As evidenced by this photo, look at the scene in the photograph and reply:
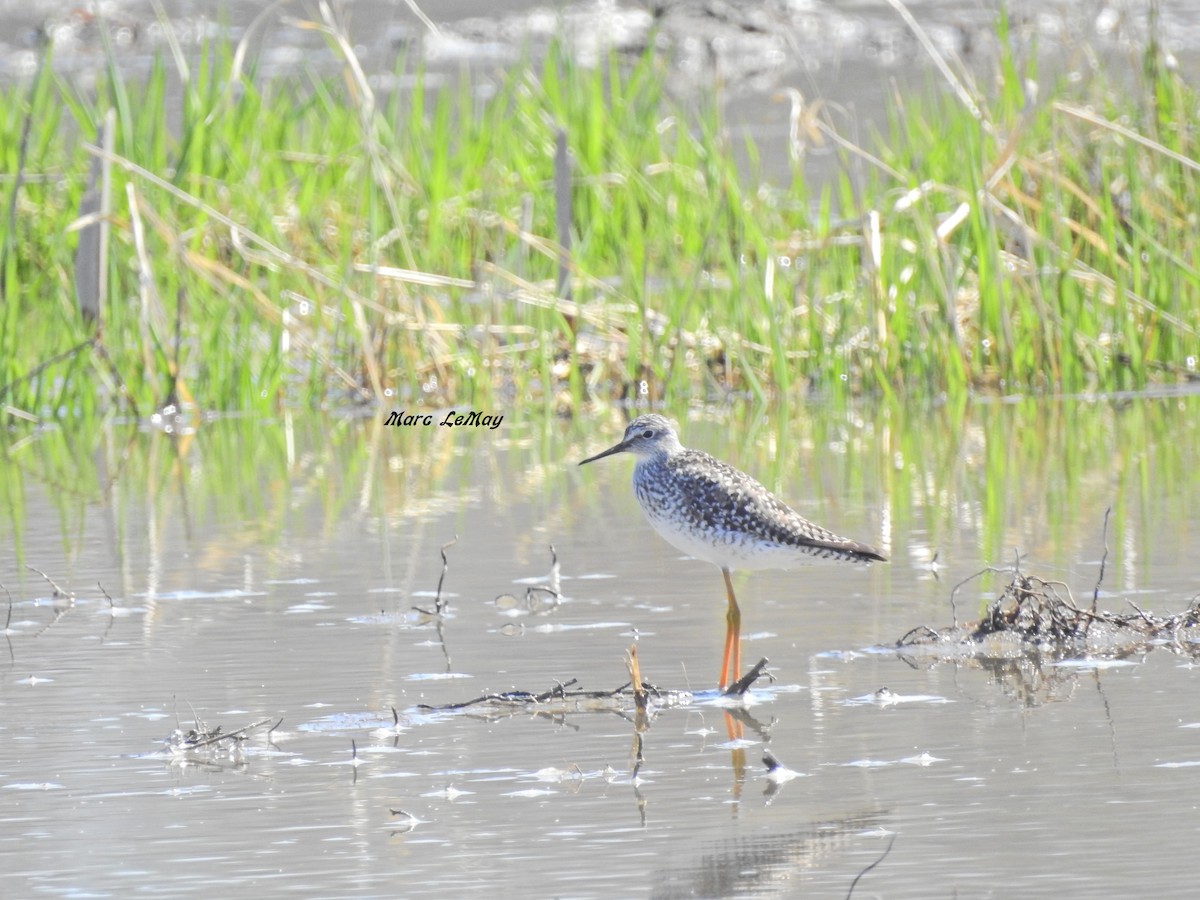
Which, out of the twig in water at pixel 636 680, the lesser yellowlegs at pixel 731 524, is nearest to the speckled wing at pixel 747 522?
the lesser yellowlegs at pixel 731 524

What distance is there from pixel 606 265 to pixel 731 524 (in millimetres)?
6464

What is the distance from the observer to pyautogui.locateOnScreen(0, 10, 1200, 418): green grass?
10070 millimetres

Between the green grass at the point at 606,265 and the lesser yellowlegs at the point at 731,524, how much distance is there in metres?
3.67

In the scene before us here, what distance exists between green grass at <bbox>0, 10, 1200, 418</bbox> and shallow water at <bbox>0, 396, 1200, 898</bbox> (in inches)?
41.8

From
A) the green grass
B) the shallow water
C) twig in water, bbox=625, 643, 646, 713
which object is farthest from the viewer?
the green grass

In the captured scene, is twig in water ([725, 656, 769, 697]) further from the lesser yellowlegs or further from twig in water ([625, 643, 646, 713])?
the lesser yellowlegs

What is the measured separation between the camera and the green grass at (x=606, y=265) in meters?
10.1

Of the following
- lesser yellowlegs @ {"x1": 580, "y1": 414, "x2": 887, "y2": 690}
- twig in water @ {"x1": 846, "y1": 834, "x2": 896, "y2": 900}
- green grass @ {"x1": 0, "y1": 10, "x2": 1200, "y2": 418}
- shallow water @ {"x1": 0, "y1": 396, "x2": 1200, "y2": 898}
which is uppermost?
green grass @ {"x1": 0, "y1": 10, "x2": 1200, "y2": 418}

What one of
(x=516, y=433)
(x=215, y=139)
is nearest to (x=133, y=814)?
(x=516, y=433)

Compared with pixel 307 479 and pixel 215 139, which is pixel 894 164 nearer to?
pixel 215 139

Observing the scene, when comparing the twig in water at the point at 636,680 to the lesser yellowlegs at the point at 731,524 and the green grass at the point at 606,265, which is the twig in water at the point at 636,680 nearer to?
the lesser yellowlegs at the point at 731,524

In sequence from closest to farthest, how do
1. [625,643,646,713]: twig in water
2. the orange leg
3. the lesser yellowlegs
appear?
[625,643,646,713]: twig in water → the orange leg → the lesser yellowlegs

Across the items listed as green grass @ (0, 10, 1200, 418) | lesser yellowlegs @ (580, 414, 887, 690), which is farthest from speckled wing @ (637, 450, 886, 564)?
green grass @ (0, 10, 1200, 418)

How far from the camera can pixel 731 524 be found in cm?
585
